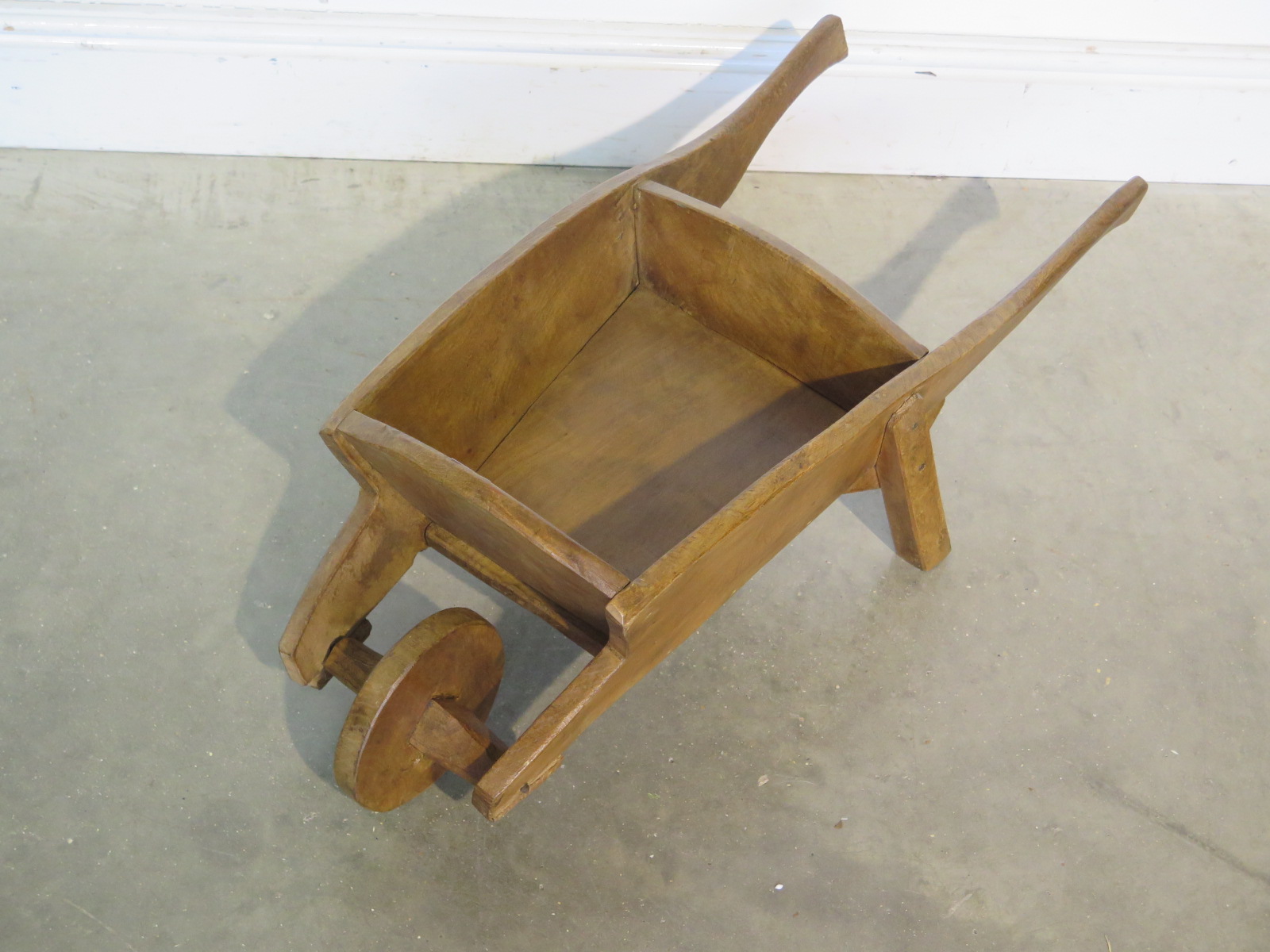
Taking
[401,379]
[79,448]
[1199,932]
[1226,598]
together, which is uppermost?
[401,379]

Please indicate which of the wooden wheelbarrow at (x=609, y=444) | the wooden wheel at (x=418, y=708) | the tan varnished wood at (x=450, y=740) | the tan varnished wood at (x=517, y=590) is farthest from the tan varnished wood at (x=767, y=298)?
the tan varnished wood at (x=450, y=740)

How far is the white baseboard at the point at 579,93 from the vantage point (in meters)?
2.53

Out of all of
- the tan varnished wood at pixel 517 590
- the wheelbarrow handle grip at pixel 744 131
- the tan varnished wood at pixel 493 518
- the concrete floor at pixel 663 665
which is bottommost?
the concrete floor at pixel 663 665

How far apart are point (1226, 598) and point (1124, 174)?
1.31 meters

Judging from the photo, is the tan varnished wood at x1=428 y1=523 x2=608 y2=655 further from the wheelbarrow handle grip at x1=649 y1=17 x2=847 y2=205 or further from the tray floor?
the wheelbarrow handle grip at x1=649 y1=17 x2=847 y2=205

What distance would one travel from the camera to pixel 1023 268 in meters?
2.71

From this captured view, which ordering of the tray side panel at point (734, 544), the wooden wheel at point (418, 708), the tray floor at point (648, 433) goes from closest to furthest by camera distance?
the tray side panel at point (734, 544), the wooden wheel at point (418, 708), the tray floor at point (648, 433)

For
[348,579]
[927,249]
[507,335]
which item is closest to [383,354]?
[507,335]

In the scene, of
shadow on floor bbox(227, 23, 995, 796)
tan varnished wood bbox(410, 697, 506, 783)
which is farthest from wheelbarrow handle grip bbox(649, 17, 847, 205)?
tan varnished wood bbox(410, 697, 506, 783)

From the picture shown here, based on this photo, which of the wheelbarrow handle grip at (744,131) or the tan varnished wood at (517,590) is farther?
the wheelbarrow handle grip at (744,131)

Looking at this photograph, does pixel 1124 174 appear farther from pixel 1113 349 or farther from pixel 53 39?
pixel 53 39

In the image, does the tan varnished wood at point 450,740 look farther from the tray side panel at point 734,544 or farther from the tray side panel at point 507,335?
the tray side panel at point 507,335

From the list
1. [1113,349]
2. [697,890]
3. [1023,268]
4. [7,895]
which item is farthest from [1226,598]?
[7,895]

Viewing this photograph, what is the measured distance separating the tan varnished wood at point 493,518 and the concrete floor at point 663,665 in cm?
48
